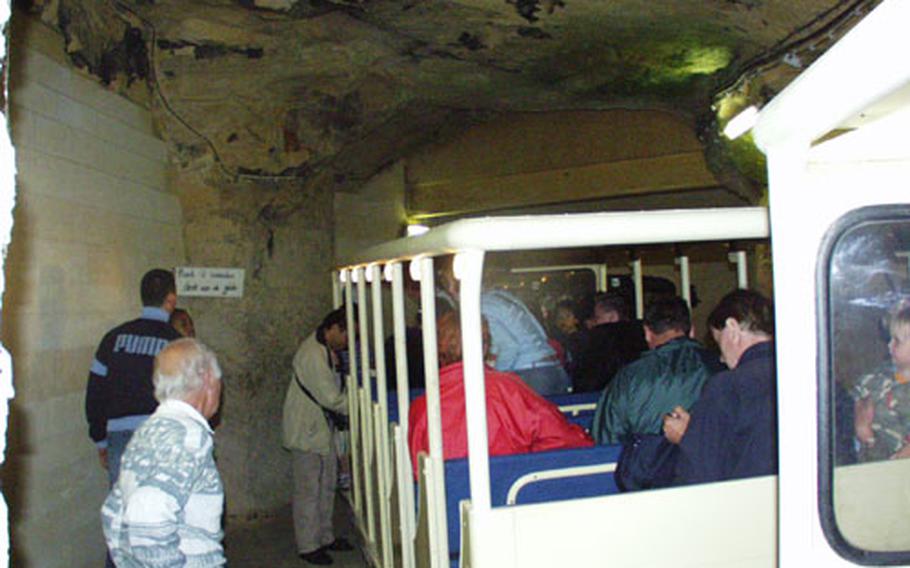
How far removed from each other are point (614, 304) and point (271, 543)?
3.18m

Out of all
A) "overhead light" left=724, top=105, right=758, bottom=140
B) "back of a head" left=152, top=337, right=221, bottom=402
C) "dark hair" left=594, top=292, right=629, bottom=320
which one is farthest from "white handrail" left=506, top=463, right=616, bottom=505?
"overhead light" left=724, top=105, right=758, bottom=140

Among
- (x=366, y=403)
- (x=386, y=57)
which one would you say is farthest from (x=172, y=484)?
(x=386, y=57)

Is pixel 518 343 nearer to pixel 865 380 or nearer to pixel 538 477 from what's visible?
pixel 538 477

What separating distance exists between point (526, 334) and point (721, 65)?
301 cm

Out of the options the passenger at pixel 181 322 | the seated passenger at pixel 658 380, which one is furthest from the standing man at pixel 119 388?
the seated passenger at pixel 658 380

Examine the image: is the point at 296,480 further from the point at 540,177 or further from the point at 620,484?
the point at 540,177

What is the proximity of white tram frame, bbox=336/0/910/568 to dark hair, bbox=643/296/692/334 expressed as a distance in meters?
0.95

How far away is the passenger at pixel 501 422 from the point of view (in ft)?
10.4

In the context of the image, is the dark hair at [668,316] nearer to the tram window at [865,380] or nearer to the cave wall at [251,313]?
the tram window at [865,380]

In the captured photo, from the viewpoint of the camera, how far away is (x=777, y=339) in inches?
52.2

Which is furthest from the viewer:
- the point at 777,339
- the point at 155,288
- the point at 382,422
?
the point at 155,288

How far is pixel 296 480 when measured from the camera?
5383mm

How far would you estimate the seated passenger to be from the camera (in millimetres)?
3080

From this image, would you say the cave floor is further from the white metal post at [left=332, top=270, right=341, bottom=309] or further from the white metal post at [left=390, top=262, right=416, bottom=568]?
the white metal post at [left=390, top=262, right=416, bottom=568]
